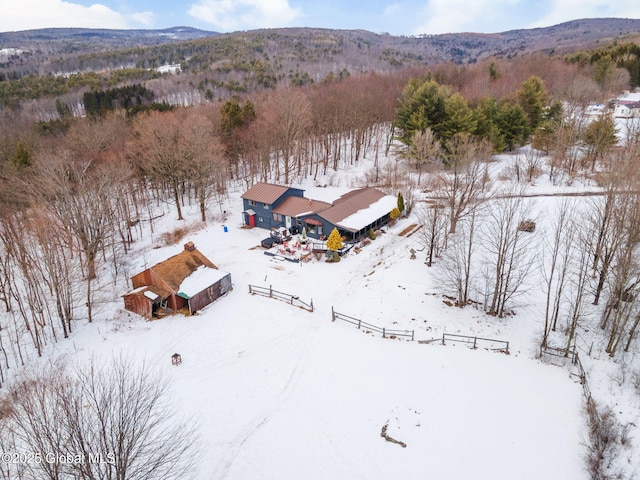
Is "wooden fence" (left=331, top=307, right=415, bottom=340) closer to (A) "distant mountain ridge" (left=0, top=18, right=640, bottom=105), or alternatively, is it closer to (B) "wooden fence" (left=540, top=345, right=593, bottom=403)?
(B) "wooden fence" (left=540, top=345, right=593, bottom=403)

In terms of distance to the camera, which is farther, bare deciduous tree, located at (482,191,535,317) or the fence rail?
bare deciduous tree, located at (482,191,535,317)

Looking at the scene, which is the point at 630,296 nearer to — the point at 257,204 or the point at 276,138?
the point at 257,204

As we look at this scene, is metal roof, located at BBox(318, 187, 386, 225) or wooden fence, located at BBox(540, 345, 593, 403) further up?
metal roof, located at BBox(318, 187, 386, 225)

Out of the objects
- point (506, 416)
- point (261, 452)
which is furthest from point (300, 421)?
point (506, 416)

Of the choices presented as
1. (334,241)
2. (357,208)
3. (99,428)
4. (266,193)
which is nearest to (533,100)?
(357,208)

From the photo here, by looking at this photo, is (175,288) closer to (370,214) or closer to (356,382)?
(356,382)

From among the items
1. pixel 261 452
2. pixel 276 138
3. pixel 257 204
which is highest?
pixel 276 138

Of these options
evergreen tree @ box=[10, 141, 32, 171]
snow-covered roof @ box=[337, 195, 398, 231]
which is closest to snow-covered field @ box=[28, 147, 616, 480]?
snow-covered roof @ box=[337, 195, 398, 231]
